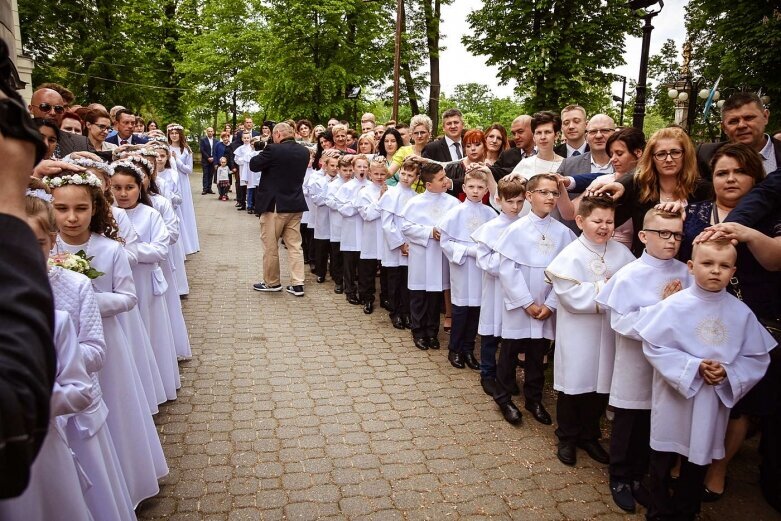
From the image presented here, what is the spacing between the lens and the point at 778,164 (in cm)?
441

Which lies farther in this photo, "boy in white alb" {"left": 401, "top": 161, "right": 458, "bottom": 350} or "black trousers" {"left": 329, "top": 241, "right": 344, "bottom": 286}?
"black trousers" {"left": 329, "top": 241, "right": 344, "bottom": 286}

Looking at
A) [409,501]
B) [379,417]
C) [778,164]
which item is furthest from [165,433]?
[778,164]

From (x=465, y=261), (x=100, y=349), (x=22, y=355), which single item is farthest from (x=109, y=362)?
(x=465, y=261)

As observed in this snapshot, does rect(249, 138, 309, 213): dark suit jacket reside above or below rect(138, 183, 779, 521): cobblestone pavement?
above

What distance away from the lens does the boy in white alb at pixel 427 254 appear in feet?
21.5

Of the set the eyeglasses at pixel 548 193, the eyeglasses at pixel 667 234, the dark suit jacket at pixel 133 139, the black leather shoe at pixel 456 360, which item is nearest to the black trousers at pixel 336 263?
the black leather shoe at pixel 456 360

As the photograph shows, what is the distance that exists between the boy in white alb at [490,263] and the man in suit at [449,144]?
7.60ft

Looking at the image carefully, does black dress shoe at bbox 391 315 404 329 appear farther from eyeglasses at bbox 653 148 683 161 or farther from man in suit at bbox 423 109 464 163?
eyeglasses at bbox 653 148 683 161

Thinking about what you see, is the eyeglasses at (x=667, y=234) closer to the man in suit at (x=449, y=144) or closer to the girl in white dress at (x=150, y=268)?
the girl in white dress at (x=150, y=268)

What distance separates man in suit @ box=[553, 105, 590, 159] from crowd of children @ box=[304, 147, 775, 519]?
1130 mm

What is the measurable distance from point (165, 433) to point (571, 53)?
57.2 feet

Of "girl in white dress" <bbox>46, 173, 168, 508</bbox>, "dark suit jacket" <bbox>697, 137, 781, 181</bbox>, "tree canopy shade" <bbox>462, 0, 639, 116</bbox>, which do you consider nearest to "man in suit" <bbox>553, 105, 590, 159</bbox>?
"dark suit jacket" <bbox>697, 137, 781, 181</bbox>

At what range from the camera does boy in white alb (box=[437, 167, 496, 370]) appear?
5.86m

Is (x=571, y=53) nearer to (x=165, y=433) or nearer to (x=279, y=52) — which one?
(x=279, y=52)
